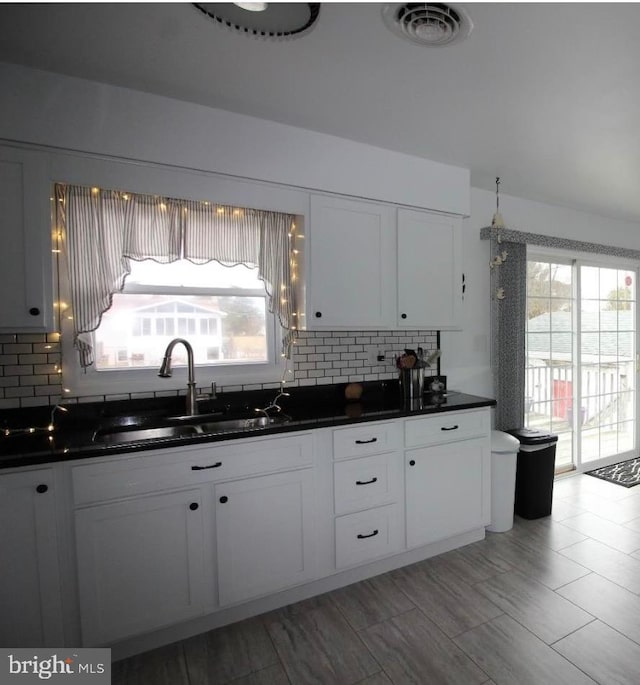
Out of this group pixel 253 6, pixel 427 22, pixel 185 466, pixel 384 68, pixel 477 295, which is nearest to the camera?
pixel 253 6

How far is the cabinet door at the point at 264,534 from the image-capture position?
1.92m

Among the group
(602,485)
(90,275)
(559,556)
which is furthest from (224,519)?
(602,485)

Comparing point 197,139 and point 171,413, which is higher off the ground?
point 197,139

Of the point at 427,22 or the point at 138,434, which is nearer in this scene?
the point at 427,22

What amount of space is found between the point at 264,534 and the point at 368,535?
0.63 metres

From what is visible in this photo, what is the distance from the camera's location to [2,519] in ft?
5.10

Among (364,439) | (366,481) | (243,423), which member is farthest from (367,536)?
(243,423)

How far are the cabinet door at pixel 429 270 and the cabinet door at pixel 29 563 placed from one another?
208 centimetres

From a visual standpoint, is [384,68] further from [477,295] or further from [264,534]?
[264,534]

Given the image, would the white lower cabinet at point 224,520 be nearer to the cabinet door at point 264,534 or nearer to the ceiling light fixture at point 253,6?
the cabinet door at point 264,534

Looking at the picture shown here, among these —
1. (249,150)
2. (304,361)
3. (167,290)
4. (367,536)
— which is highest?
(249,150)

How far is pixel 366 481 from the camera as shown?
226 cm

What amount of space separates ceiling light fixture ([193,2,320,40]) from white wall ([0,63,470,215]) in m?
0.72

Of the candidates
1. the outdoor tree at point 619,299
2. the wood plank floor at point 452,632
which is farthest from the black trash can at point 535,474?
the outdoor tree at point 619,299
